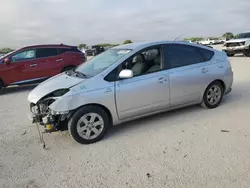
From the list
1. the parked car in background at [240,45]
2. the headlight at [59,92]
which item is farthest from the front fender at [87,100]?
the parked car in background at [240,45]

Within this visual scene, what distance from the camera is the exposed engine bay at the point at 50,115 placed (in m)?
4.07

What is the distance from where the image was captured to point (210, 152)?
361 centimetres

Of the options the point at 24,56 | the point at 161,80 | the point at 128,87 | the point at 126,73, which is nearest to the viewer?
the point at 126,73

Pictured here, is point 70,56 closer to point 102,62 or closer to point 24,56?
point 24,56

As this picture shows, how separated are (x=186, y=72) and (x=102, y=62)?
5.49 feet

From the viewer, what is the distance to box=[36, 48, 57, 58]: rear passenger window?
10.3m

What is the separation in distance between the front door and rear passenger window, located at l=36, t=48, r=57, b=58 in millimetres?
6688

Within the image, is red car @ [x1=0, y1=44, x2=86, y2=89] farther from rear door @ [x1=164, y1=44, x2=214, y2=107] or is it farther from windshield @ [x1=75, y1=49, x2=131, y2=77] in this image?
rear door @ [x1=164, y1=44, x2=214, y2=107]

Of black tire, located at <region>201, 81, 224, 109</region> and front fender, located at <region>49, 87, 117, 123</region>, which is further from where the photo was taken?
black tire, located at <region>201, 81, 224, 109</region>

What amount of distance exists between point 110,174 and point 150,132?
4.77ft

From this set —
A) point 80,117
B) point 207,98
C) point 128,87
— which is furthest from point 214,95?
point 80,117

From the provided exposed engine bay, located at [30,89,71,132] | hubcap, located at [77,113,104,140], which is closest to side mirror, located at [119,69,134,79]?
hubcap, located at [77,113,104,140]

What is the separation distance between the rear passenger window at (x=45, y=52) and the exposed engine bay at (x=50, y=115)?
655cm

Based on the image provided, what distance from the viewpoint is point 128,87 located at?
4.38 metres
